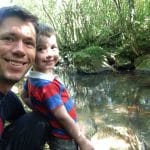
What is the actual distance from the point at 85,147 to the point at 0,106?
0.70m

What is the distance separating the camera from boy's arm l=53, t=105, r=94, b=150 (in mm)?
2480

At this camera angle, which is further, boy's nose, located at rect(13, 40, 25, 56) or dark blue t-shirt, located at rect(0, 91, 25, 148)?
dark blue t-shirt, located at rect(0, 91, 25, 148)

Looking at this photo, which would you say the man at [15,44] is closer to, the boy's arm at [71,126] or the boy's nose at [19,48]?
the boy's nose at [19,48]

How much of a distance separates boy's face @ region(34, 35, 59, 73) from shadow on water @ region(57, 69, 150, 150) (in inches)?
65.8

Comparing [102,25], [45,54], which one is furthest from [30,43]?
[102,25]

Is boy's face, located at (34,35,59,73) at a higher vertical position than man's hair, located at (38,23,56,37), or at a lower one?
lower

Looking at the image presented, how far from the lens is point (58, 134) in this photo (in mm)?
2609

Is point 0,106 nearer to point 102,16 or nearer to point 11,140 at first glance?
point 11,140

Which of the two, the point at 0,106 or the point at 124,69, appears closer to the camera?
the point at 0,106

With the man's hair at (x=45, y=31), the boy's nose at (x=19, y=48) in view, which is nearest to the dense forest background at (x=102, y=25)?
the man's hair at (x=45, y=31)

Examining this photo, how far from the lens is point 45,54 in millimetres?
2594

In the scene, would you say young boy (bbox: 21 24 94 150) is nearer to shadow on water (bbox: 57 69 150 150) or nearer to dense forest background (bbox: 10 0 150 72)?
shadow on water (bbox: 57 69 150 150)

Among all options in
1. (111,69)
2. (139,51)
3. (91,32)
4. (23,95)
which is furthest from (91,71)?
(23,95)

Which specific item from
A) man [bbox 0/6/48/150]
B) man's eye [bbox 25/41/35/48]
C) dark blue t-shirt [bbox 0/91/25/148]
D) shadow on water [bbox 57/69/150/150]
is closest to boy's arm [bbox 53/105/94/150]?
dark blue t-shirt [bbox 0/91/25/148]
